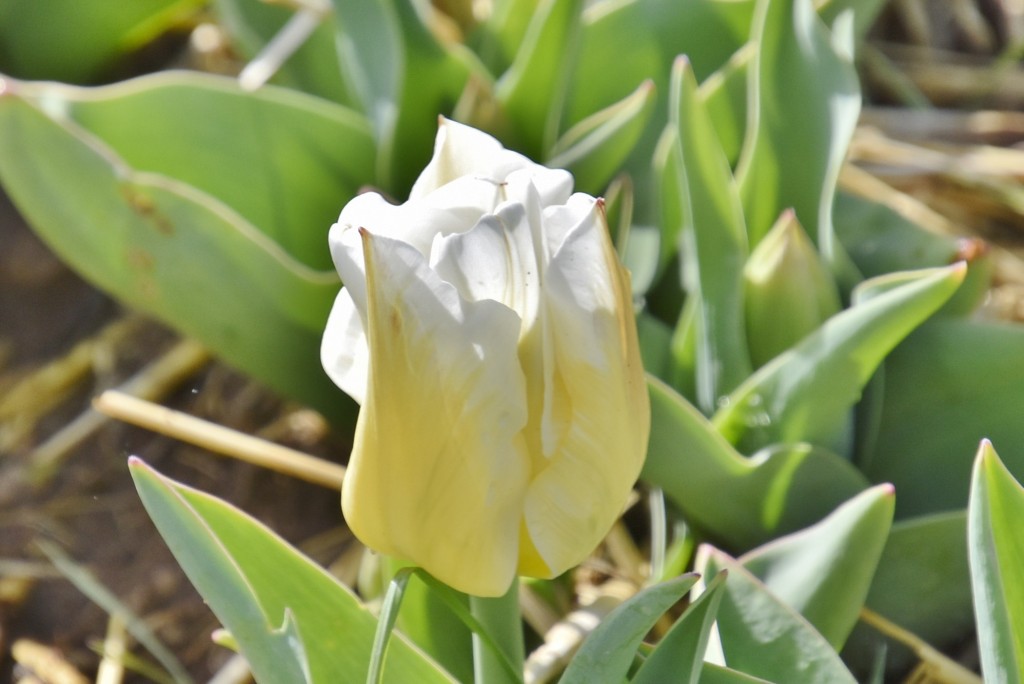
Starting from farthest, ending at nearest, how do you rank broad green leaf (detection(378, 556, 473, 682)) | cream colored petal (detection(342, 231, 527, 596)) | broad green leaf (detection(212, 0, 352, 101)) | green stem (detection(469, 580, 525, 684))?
broad green leaf (detection(212, 0, 352, 101)), broad green leaf (detection(378, 556, 473, 682)), green stem (detection(469, 580, 525, 684)), cream colored petal (detection(342, 231, 527, 596))

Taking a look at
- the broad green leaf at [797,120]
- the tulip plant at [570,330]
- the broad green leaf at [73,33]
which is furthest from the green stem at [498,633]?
the broad green leaf at [73,33]

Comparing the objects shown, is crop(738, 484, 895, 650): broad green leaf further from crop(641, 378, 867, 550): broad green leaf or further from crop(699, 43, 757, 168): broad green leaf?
crop(699, 43, 757, 168): broad green leaf

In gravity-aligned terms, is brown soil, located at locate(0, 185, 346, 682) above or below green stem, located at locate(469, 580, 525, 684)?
below

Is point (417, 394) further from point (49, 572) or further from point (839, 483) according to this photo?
point (49, 572)

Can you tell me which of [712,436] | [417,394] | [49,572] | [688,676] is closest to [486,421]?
[417,394]

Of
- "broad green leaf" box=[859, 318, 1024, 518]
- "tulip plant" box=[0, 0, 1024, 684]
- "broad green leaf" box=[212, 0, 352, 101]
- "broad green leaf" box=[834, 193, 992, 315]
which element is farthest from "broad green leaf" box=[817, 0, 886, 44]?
"broad green leaf" box=[212, 0, 352, 101]

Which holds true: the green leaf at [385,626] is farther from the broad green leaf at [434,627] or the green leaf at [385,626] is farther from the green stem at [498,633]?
the broad green leaf at [434,627]
